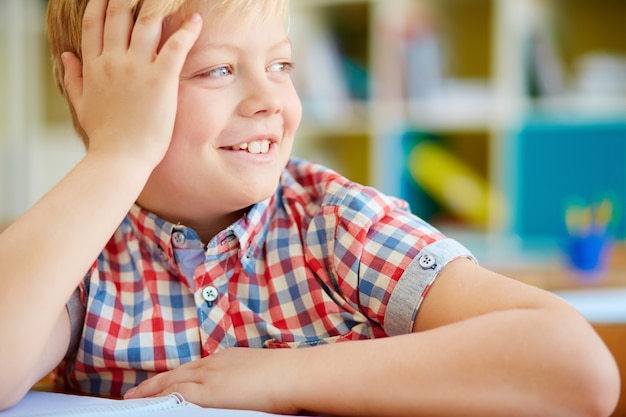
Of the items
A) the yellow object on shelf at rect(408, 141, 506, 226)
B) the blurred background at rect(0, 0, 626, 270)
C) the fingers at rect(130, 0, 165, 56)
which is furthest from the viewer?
the yellow object on shelf at rect(408, 141, 506, 226)

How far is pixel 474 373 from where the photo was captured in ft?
2.29

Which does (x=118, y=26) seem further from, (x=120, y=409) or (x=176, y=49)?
(x=120, y=409)

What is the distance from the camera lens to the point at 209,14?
0.90 m

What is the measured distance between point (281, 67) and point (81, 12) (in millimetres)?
245

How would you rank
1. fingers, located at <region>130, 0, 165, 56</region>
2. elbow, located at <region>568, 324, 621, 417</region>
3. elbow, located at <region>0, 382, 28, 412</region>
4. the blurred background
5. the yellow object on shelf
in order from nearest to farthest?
1. elbow, located at <region>568, 324, 621, 417</region>
2. elbow, located at <region>0, 382, 28, 412</region>
3. fingers, located at <region>130, 0, 165, 56</region>
4. the blurred background
5. the yellow object on shelf

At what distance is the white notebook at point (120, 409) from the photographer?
27.4 inches

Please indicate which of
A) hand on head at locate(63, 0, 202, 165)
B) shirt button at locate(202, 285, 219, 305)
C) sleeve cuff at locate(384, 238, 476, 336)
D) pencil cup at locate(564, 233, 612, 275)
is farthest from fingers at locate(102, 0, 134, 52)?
pencil cup at locate(564, 233, 612, 275)

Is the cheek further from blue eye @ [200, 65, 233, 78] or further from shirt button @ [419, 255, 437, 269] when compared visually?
shirt button @ [419, 255, 437, 269]

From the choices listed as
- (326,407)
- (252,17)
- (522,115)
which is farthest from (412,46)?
(326,407)

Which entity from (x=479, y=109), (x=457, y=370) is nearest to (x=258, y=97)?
(x=457, y=370)

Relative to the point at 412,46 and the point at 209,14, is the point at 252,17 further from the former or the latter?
the point at 412,46

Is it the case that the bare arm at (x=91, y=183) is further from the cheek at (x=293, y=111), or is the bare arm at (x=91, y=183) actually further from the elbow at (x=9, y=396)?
the cheek at (x=293, y=111)

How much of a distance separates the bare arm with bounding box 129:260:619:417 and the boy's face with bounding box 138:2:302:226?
0.21m

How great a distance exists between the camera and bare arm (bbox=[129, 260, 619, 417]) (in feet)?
2.23
